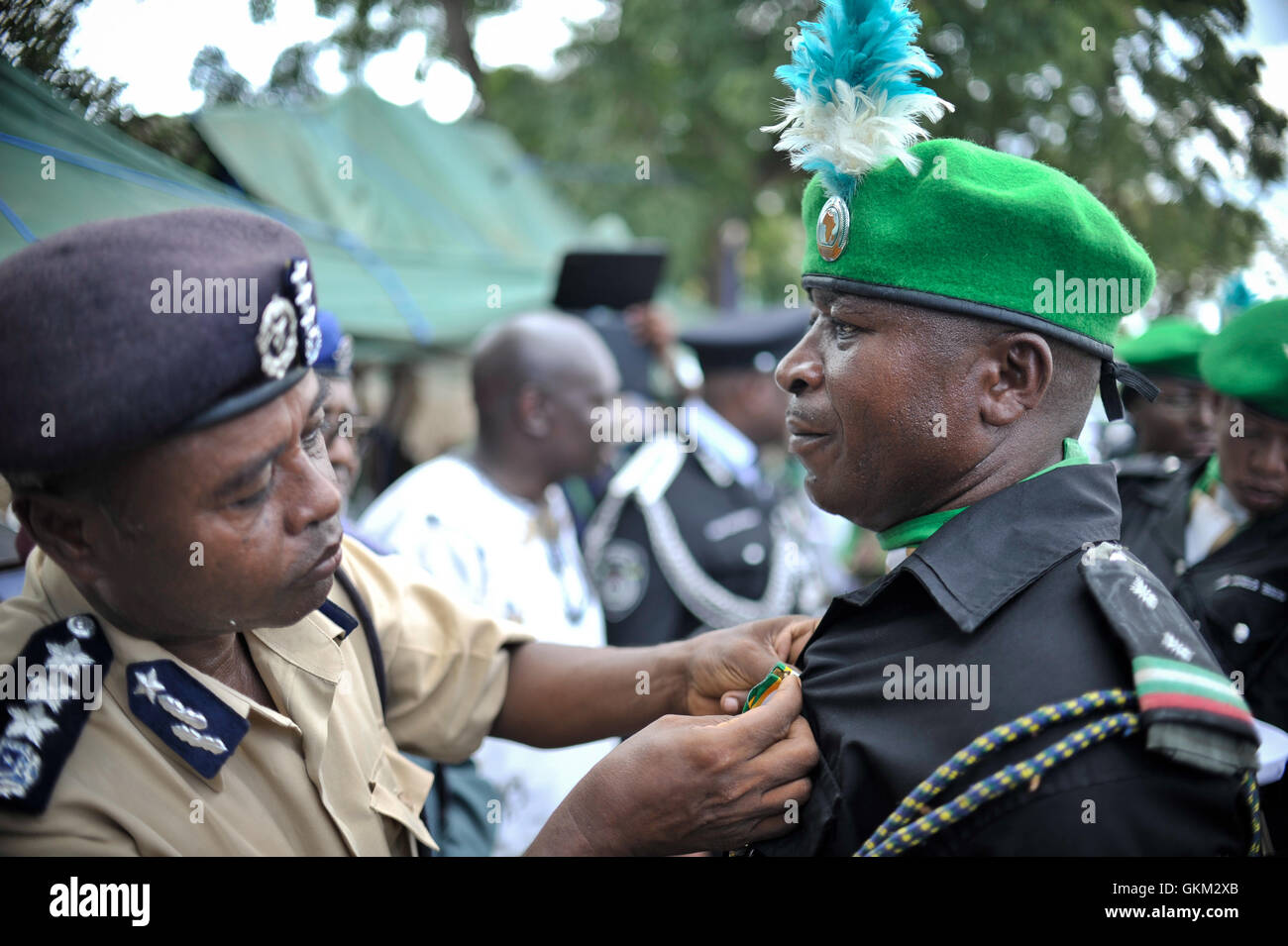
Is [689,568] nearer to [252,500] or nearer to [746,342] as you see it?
[746,342]

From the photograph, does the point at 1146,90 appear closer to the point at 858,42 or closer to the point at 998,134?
the point at 998,134

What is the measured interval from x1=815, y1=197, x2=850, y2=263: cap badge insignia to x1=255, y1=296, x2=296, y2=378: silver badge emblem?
96 cm

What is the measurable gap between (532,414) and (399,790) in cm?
227

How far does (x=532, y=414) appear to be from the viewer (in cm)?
412

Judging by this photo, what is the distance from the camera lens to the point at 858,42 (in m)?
1.70

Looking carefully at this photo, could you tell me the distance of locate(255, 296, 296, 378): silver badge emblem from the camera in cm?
154

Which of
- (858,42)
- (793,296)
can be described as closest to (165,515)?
(858,42)

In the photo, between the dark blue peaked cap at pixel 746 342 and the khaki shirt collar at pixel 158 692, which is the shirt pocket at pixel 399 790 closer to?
the khaki shirt collar at pixel 158 692

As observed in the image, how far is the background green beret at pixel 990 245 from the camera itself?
1.68 metres

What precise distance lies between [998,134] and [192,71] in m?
2.62

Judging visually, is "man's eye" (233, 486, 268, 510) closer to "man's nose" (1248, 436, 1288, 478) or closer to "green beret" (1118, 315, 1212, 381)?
"man's nose" (1248, 436, 1288, 478)

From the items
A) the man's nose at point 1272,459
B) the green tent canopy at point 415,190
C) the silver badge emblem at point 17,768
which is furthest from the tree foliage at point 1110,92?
the green tent canopy at point 415,190

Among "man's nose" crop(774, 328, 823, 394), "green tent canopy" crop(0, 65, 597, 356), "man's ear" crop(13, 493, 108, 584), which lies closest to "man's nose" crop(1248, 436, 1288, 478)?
"man's nose" crop(774, 328, 823, 394)

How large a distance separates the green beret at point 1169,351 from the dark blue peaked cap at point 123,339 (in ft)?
13.0
